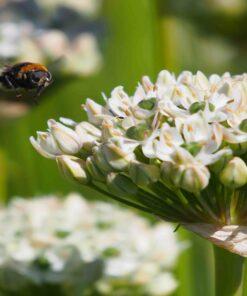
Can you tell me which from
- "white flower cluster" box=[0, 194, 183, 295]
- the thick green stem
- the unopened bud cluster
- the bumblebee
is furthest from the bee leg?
Answer: the thick green stem

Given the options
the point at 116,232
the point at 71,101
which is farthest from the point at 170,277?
the point at 71,101

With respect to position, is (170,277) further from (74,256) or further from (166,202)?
(166,202)

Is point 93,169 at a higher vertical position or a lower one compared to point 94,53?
higher

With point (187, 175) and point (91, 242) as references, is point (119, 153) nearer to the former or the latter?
point (187, 175)

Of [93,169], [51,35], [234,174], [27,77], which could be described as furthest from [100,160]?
[51,35]

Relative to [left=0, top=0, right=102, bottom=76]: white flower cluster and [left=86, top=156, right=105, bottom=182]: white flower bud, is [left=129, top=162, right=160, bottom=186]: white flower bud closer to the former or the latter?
[left=86, top=156, right=105, bottom=182]: white flower bud

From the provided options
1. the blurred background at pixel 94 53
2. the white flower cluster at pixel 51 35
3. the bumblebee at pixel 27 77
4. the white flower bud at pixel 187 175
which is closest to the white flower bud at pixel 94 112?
the white flower bud at pixel 187 175

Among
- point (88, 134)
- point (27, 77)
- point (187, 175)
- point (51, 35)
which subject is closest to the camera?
point (187, 175)
